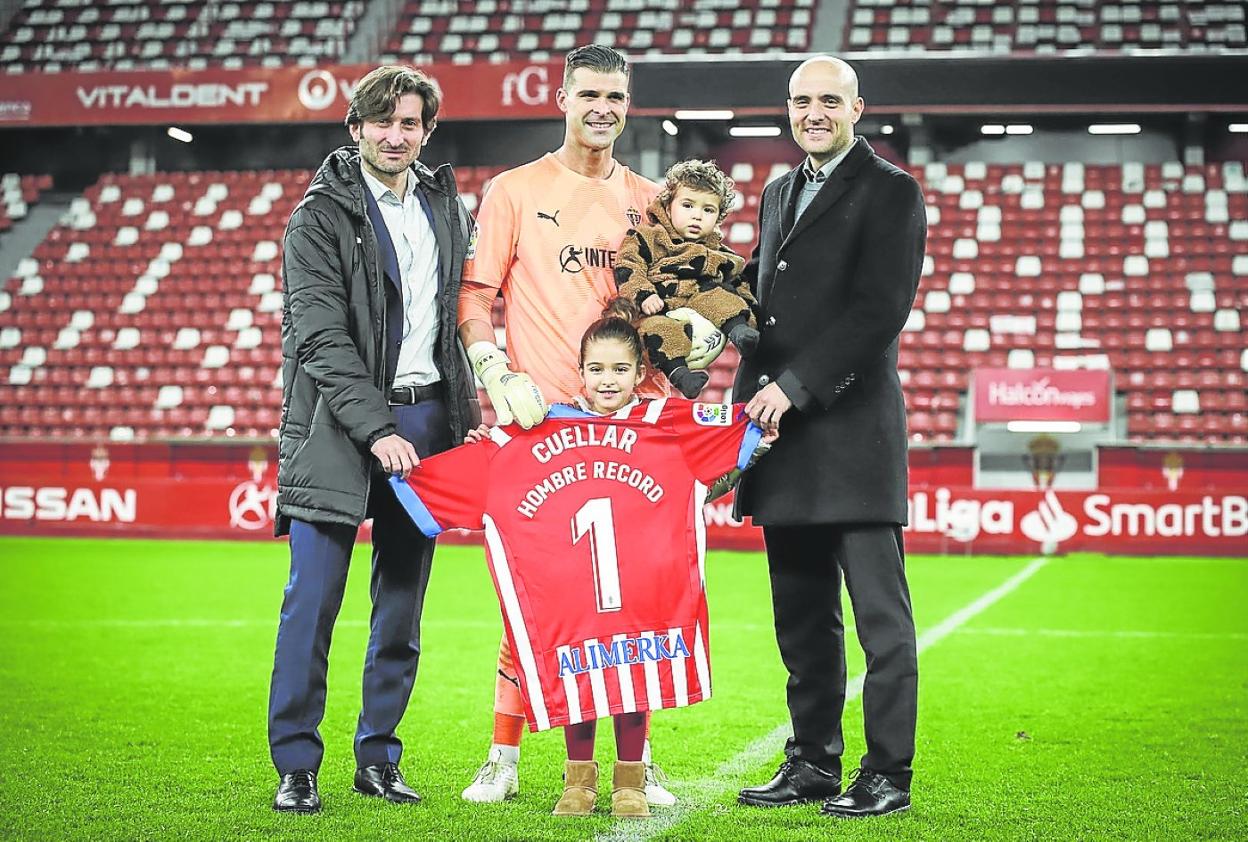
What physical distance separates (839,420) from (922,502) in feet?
32.3

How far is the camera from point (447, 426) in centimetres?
398

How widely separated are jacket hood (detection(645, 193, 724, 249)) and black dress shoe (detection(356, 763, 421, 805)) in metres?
1.69

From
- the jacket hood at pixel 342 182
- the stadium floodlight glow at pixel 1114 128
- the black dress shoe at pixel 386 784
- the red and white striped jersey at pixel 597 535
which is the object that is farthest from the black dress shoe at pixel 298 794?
the stadium floodlight glow at pixel 1114 128

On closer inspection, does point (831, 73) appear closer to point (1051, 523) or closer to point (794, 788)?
point (794, 788)

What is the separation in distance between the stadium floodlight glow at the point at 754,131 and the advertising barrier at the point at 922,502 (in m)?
6.70

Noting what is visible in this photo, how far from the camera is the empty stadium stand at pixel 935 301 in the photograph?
16.5 meters

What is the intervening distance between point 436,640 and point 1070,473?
32.3 feet

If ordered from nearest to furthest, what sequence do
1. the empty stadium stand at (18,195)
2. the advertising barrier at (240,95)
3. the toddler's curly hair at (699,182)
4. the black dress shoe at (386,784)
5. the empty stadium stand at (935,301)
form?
1. the toddler's curly hair at (699,182)
2. the black dress shoe at (386,784)
3. the empty stadium stand at (935,301)
4. the advertising barrier at (240,95)
5. the empty stadium stand at (18,195)

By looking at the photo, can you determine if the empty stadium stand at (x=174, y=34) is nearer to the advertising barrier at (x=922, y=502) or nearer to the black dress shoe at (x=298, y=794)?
the advertising barrier at (x=922, y=502)

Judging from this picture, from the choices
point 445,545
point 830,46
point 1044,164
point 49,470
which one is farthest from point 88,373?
point 1044,164

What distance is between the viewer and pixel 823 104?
3.76 metres

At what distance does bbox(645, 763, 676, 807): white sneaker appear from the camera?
12.5 ft

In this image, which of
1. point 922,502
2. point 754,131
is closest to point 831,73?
point 922,502

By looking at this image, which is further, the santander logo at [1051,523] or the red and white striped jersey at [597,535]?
the santander logo at [1051,523]
